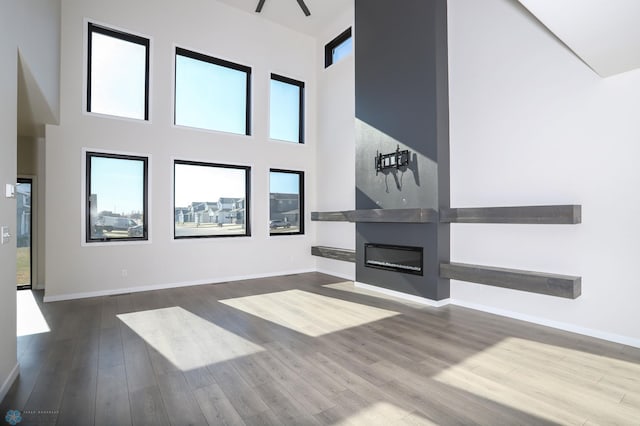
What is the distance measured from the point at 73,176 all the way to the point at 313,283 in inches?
162

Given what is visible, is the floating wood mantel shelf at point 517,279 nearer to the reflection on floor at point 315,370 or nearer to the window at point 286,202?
the reflection on floor at point 315,370

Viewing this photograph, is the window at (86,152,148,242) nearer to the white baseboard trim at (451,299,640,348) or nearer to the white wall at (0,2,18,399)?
the white wall at (0,2,18,399)

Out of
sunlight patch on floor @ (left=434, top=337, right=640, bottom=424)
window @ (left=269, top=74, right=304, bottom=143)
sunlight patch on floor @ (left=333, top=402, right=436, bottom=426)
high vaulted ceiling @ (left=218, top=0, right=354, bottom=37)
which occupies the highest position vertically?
high vaulted ceiling @ (left=218, top=0, right=354, bottom=37)

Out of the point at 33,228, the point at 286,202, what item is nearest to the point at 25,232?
the point at 33,228

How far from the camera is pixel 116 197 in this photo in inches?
208

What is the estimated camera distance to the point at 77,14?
Result: 489 cm

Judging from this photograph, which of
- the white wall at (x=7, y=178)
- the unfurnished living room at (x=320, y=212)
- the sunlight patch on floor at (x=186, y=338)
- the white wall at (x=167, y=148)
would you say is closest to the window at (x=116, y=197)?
the unfurnished living room at (x=320, y=212)

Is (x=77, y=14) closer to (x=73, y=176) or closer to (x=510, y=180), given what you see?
(x=73, y=176)

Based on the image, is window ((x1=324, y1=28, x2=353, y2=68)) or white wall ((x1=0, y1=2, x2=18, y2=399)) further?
window ((x1=324, y1=28, x2=353, y2=68))

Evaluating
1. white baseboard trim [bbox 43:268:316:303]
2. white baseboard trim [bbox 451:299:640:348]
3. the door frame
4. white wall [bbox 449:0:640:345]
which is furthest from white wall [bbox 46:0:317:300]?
white baseboard trim [bbox 451:299:640:348]

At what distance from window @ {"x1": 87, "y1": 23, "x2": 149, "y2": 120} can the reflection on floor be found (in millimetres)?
3141

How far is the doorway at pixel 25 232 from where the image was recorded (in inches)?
224

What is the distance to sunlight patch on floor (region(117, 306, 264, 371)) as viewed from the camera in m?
2.86

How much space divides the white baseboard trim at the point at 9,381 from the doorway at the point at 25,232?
4143mm
